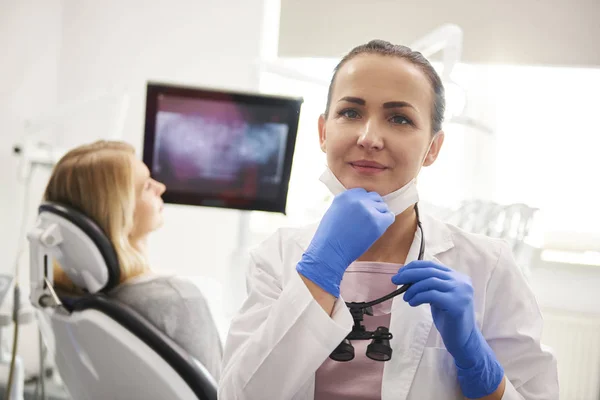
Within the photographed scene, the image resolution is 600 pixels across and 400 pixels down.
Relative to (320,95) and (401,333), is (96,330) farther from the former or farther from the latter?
(320,95)

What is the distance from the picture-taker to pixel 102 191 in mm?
1546

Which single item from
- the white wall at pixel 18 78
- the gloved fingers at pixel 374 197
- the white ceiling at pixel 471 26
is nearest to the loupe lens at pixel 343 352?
the gloved fingers at pixel 374 197

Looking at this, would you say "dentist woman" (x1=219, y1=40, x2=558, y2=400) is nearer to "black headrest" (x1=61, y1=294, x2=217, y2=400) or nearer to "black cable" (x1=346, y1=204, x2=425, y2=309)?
"black cable" (x1=346, y1=204, x2=425, y2=309)

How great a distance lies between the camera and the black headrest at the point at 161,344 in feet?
4.27

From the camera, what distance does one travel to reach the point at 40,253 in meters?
1.39

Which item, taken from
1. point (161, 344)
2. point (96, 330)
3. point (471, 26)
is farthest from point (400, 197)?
point (471, 26)

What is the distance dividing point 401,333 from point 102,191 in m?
1.00

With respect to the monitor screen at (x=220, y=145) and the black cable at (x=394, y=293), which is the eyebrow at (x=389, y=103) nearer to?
the black cable at (x=394, y=293)

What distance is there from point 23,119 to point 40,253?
171 cm

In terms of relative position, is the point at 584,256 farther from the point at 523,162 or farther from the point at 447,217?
the point at 447,217

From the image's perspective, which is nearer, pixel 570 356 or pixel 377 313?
pixel 377 313

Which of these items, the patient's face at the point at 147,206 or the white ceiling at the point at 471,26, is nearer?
the patient's face at the point at 147,206

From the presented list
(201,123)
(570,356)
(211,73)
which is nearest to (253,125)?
(201,123)

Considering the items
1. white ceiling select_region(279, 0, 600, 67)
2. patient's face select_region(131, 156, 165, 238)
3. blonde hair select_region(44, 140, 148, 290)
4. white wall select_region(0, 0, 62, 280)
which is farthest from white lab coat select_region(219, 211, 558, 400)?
white wall select_region(0, 0, 62, 280)
